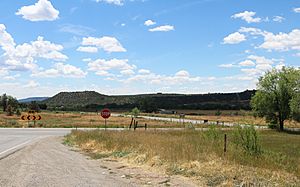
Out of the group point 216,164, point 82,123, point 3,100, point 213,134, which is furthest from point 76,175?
point 3,100

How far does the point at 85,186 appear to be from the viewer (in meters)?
11.4

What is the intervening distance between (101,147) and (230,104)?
175739 mm

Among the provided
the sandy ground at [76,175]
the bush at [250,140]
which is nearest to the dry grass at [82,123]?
the bush at [250,140]

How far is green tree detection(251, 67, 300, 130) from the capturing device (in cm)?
6550

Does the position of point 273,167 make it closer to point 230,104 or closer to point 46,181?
point 46,181

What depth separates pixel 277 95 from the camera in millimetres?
66312

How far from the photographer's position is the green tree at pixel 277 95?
65.5 m

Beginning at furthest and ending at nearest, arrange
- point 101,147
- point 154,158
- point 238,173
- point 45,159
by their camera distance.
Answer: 1. point 101,147
2. point 45,159
3. point 154,158
4. point 238,173

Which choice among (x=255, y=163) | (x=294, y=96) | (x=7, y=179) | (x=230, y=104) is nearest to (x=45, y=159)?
(x=7, y=179)

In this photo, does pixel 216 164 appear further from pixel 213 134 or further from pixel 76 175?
pixel 213 134

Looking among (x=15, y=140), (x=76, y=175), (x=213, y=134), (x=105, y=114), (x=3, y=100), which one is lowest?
(x=15, y=140)

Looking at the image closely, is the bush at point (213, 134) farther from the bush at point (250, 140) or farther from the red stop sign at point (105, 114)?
the red stop sign at point (105, 114)

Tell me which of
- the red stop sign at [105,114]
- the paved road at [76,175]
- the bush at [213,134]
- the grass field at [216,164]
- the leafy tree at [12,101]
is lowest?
the paved road at [76,175]

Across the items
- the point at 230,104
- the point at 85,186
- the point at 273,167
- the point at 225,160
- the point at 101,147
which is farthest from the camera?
the point at 230,104
